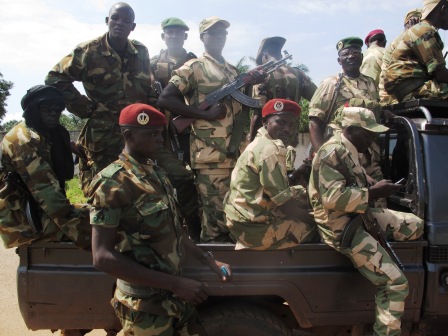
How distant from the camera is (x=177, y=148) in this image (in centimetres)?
429

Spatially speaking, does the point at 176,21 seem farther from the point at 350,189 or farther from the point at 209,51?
the point at 350,189

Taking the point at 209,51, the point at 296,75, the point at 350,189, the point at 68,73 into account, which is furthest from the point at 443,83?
the point at 68,73

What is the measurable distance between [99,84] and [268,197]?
6.15 feet

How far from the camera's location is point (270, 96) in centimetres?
453

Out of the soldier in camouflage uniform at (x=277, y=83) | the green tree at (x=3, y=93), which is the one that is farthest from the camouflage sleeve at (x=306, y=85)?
the green tree at (x=3, y=93)

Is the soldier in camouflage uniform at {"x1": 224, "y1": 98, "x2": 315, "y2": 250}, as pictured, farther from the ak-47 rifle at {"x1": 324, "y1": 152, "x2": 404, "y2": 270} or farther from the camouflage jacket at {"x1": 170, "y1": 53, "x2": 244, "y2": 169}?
the camouflage jacket at {"x1": 170, "y1": 53, "x2": 244, "y2": 169}

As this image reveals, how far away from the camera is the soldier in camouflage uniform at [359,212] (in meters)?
2.66

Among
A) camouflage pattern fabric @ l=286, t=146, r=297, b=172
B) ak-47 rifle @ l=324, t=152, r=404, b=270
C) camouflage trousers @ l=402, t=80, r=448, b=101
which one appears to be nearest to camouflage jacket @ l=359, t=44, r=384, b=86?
camouflage trousers @ l=402, t=80, r=448, b=101

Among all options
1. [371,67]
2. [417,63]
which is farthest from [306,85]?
[417,63]

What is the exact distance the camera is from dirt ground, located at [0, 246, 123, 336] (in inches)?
165

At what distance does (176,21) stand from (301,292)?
330cm

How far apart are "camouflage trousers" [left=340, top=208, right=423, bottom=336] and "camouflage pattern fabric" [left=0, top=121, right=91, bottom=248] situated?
1.64 m

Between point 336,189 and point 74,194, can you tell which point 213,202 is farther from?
point 74,194

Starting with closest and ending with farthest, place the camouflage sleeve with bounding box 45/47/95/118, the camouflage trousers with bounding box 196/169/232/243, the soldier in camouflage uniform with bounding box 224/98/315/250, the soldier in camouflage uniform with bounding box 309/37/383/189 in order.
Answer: the soldier in camouflage uniform with bounding box 224/98/315/250 < the camouflage trousers with bounding box 196/169/232/243 < the camouflage sleeve with bounding box 45/47/95/118 < the soldier in camouflage uniform with bounding box 309/37/383/189
